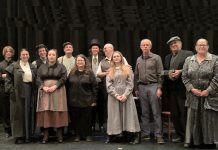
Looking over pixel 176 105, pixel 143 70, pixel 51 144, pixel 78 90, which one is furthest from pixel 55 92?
pixel 176 105

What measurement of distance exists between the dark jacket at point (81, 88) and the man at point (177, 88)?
1451 millimetres

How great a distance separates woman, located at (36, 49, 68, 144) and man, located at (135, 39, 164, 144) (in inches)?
57.1

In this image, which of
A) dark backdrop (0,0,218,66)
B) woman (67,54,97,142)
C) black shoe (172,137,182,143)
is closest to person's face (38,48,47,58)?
woman (67,54,97,142)

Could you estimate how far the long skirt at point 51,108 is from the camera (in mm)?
8453

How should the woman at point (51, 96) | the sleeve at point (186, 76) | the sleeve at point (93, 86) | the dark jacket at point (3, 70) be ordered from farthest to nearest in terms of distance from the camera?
the dark jacket at point (3, 70)
the sleeve at point (93, 86)
the woman at point (51, 96)
the sleeve at point (186, 76)

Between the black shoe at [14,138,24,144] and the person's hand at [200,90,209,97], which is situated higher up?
the person's hand at [200,90,209,97]

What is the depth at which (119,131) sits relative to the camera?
8367 mm

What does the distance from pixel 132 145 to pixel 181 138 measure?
3.19 feet

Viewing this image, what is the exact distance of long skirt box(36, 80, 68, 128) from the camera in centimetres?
845

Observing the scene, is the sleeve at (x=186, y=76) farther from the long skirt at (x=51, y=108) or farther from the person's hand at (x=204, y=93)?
the long skirt at (x=51, y=108)

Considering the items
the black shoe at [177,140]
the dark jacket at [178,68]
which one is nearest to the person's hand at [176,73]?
the dark jacket at [178,68]

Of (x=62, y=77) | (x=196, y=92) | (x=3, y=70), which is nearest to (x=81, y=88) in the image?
(x=62, y=77)

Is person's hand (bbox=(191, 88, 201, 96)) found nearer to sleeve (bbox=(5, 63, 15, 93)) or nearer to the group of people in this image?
the group of people

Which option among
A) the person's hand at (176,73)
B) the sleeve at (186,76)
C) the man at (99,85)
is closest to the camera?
the sleeve at (186,76)
